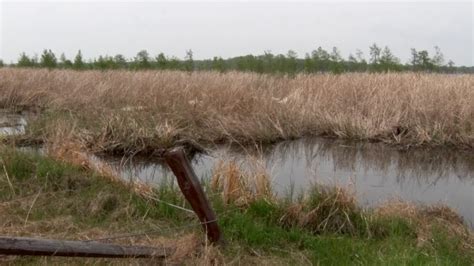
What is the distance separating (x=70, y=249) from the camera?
295cm

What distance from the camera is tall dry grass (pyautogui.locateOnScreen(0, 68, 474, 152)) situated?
345 inches

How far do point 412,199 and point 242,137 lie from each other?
4.03m

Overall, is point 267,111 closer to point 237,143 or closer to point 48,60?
point 237,143

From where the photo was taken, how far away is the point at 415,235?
4461 millimetres

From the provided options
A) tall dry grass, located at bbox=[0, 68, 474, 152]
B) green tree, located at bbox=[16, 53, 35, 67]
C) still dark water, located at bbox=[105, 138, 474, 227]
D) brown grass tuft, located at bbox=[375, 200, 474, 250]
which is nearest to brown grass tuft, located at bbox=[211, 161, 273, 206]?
still dark water, located at bbox=[105, 138, 474, 227]

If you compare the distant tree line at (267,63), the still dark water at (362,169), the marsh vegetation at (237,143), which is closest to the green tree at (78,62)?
the distant tree line at (267,63)

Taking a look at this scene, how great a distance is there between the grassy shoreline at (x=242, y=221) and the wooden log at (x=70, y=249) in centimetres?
15

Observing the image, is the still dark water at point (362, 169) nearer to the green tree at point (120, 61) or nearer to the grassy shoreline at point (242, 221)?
the grassy shoreline at point (242, 221)

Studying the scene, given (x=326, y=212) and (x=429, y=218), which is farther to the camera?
(x=429, y=218)

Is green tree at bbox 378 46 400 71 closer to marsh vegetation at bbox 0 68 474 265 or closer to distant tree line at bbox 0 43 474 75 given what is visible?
distant tree line at bbox 0 43 474 75

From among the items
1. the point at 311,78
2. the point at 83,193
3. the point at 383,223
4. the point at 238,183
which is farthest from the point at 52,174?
the point at 311,78

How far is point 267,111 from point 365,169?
3.07 metres

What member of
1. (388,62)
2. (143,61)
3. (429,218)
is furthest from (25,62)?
(429,218)

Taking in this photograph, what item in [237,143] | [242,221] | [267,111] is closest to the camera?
[242,221]
